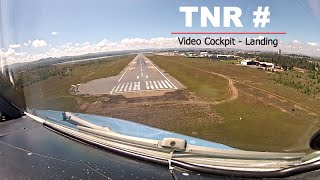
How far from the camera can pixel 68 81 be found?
8.95ft

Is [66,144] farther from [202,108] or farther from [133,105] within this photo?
[202,108]

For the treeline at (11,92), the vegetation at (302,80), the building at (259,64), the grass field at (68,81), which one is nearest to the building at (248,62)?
the building at (259,64)

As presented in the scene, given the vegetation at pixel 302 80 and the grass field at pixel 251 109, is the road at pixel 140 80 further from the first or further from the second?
the vegetation at pixel 302 80

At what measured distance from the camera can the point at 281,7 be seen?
70.0 inches

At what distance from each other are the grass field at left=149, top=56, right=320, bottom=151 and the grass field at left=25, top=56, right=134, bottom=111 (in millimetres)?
509

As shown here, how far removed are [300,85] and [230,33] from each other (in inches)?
20.4

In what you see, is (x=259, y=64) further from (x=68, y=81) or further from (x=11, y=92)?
(x=11, y=92)

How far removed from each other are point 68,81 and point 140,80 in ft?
2.35

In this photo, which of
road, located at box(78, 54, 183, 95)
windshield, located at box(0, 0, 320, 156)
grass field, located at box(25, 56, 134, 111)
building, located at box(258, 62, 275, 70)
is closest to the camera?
windshield, located at box(0, 0, 320, 156)

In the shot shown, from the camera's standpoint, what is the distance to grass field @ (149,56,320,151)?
6.32ft

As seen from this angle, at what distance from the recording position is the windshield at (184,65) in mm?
1882

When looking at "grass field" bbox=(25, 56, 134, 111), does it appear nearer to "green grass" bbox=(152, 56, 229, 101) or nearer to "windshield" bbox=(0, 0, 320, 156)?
"windshield" bbox=(0, 0, 320, 156)

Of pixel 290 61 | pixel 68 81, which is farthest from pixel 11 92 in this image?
pixel 290 61

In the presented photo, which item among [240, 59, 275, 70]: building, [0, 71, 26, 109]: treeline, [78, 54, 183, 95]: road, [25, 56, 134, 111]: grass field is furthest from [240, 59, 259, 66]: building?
[0, 71, 26, 109]: treeline
